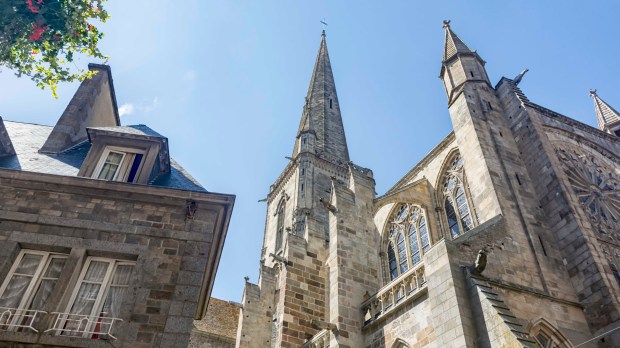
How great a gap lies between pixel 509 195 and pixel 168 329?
7703 mm

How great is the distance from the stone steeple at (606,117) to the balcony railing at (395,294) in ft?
51.2

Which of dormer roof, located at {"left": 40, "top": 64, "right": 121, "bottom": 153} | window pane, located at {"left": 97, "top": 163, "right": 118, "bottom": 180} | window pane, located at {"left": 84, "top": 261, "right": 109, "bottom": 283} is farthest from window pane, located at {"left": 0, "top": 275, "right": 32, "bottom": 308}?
dormer roof, located at {"left": 40, "top": 64, "right": 121, "bottom": 153}

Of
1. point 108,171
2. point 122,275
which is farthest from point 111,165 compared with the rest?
point 122,275

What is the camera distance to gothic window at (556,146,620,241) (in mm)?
11172

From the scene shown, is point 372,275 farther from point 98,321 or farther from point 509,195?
point 98,321

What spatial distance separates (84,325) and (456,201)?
34.1 ft

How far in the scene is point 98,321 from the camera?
595cm

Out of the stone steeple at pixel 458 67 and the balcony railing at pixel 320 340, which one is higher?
the stone steeple at pixel 458 67

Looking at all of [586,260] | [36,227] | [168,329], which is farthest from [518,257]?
[36,227]

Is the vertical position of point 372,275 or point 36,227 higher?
point 372,275

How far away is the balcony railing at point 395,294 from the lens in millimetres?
8727

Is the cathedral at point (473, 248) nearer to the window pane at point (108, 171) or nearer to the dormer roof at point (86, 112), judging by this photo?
the window pane at point (108, 171)

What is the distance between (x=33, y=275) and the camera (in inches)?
249

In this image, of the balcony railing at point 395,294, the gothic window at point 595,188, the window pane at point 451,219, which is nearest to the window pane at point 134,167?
the balcony railing at point 395,294
